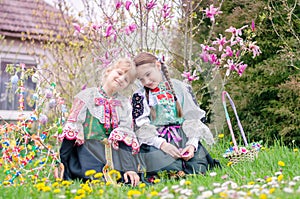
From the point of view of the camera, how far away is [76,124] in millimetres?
3648

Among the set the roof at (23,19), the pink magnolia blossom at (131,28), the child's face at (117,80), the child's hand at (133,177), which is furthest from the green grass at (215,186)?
the roof at (23,19)

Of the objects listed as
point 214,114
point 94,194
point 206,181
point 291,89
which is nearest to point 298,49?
point 291,89

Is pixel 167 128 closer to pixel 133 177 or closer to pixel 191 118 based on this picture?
pixel 191 118

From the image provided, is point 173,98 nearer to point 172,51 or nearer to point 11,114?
point 172,51

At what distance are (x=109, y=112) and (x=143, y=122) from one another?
29cm

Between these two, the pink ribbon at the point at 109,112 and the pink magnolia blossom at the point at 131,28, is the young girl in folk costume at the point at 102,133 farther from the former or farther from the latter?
the pink magnolia blossom at the point at 131,28

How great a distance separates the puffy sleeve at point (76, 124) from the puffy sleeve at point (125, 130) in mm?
245

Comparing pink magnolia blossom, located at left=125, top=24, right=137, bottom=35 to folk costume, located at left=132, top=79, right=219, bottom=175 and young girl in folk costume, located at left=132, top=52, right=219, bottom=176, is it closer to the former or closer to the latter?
young girl in folk costume, located at left=132, top=52, right=219, bottom=176

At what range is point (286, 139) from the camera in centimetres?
548

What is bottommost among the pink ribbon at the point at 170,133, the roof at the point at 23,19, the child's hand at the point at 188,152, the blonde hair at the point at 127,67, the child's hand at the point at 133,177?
the child's hand at the point at 133,177

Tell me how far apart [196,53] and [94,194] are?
283cm

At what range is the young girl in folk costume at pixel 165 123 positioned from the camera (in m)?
3.74

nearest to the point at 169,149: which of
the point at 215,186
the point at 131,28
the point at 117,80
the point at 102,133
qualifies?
the point at 102,133

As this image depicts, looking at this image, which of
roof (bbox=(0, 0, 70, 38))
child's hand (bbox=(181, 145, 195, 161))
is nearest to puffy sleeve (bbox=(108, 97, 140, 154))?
child's hand (bbox=(181, 145, 195, 161))
